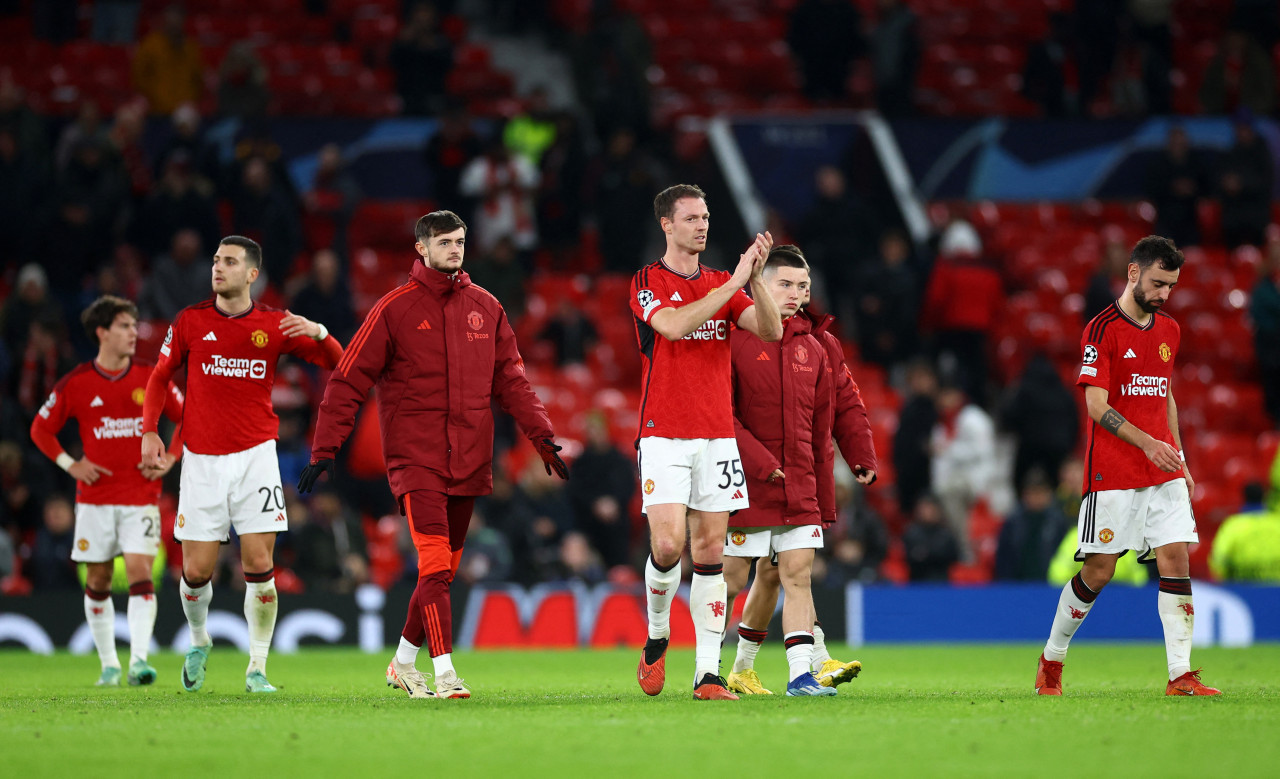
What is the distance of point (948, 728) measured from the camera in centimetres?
717

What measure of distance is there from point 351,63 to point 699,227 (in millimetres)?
16515

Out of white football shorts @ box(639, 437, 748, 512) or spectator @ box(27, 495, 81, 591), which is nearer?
white football shorts @ box(639, 437, 748, 512)

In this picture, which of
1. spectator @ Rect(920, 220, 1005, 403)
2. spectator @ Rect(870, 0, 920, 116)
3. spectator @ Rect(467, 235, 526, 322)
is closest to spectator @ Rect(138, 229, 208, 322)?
spectator @ Rect(467, 235, 526, 322)

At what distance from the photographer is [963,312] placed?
19.8 meters

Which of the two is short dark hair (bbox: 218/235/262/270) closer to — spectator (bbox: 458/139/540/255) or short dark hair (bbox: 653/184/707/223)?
short dark hair (bbox: 653/184/707/223)

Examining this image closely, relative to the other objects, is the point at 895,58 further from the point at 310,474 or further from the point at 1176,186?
the point at 310,474

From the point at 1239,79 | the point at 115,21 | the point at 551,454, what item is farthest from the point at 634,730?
the point at 115,21

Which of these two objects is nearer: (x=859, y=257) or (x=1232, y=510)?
(x=1232, y=510)

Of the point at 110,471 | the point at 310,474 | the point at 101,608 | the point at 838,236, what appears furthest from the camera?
the point at 838,236

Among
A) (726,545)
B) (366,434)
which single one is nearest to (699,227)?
(726,545)

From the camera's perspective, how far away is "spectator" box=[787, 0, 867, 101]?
2373cm

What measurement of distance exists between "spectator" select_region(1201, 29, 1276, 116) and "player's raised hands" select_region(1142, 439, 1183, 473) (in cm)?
1626

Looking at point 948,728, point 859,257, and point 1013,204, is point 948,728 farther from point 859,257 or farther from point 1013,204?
point 1013,204

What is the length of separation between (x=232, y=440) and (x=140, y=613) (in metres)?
1.92
